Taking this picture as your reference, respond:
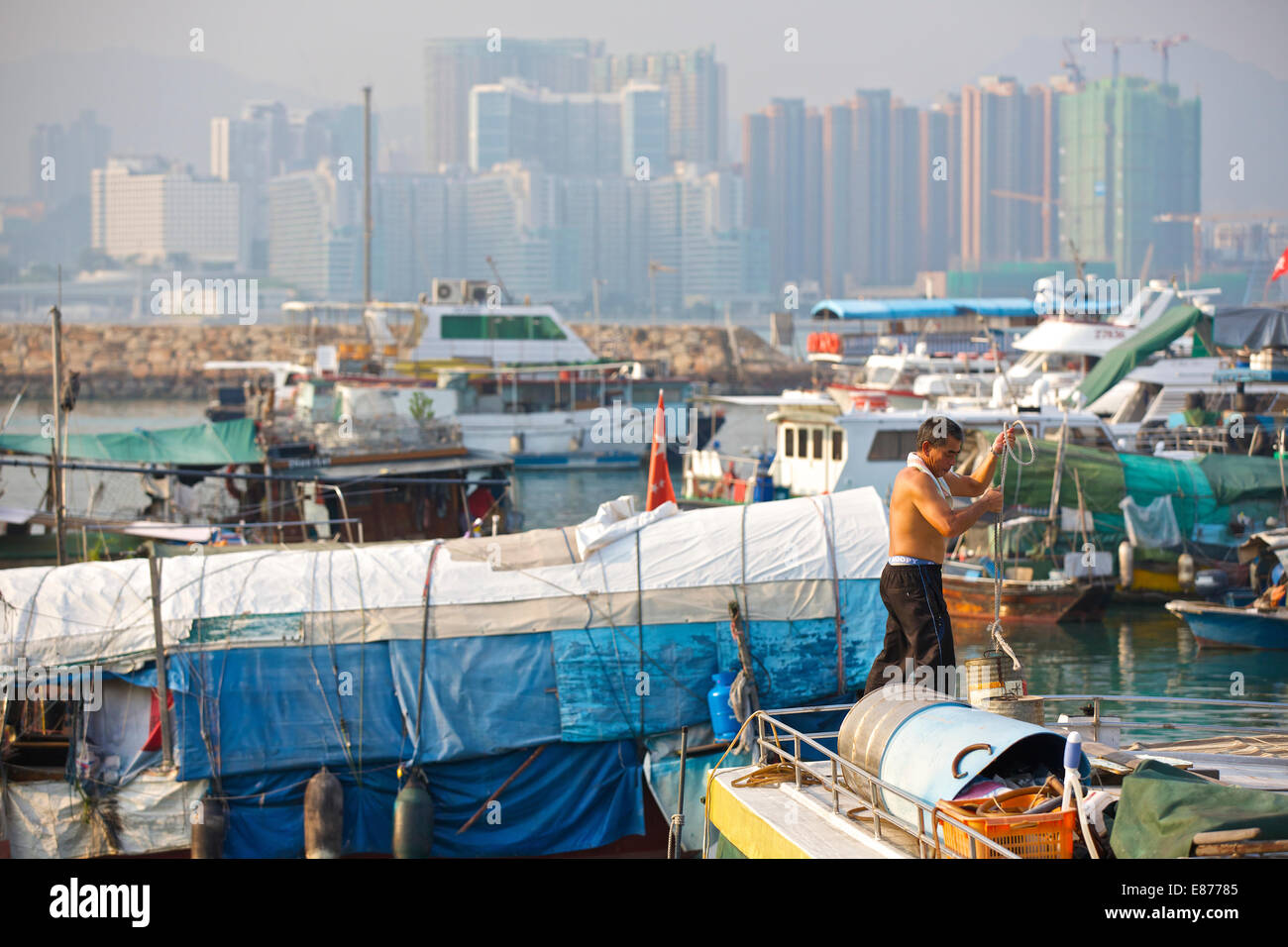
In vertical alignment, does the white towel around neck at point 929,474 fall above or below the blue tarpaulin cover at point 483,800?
above

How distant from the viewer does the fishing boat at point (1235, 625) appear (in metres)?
17.3

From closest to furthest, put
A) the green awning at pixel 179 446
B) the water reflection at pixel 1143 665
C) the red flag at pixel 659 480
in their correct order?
the red flag at pixel 659 480 < the water reflection at pixel 1143 665 < the green awning at pixel 179 446

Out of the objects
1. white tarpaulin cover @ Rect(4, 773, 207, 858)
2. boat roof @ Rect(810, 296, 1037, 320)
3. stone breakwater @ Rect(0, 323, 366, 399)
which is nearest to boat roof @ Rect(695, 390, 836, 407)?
white tarpaulin cover @ Rect(4, 773, 207, 858)

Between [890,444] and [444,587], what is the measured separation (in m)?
14.5

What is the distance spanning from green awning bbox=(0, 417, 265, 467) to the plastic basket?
56.3 ft

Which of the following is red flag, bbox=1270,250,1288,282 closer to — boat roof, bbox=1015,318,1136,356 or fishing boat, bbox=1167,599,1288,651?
boat roof, bbox=1015,318,1136,356

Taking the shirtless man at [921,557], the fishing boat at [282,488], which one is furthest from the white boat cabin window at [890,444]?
the shirtless man at [921,557]

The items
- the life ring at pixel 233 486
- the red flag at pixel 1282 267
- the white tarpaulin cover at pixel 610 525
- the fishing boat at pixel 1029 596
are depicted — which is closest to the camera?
the white tarpaulin cover at pixel 610 525

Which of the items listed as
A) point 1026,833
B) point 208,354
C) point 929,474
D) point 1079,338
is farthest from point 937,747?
point 208,354

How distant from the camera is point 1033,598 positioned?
64.2 feet

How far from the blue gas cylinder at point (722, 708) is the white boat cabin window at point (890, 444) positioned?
13.9 meters

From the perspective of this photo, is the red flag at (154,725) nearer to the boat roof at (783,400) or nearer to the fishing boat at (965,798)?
the fishing boat at (965,798)

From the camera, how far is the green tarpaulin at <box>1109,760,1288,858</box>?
4898 millimetres

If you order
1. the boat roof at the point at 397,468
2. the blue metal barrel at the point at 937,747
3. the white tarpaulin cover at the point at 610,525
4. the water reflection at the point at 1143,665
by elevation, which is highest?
the white tarpaulin cover at the point at 610,525
